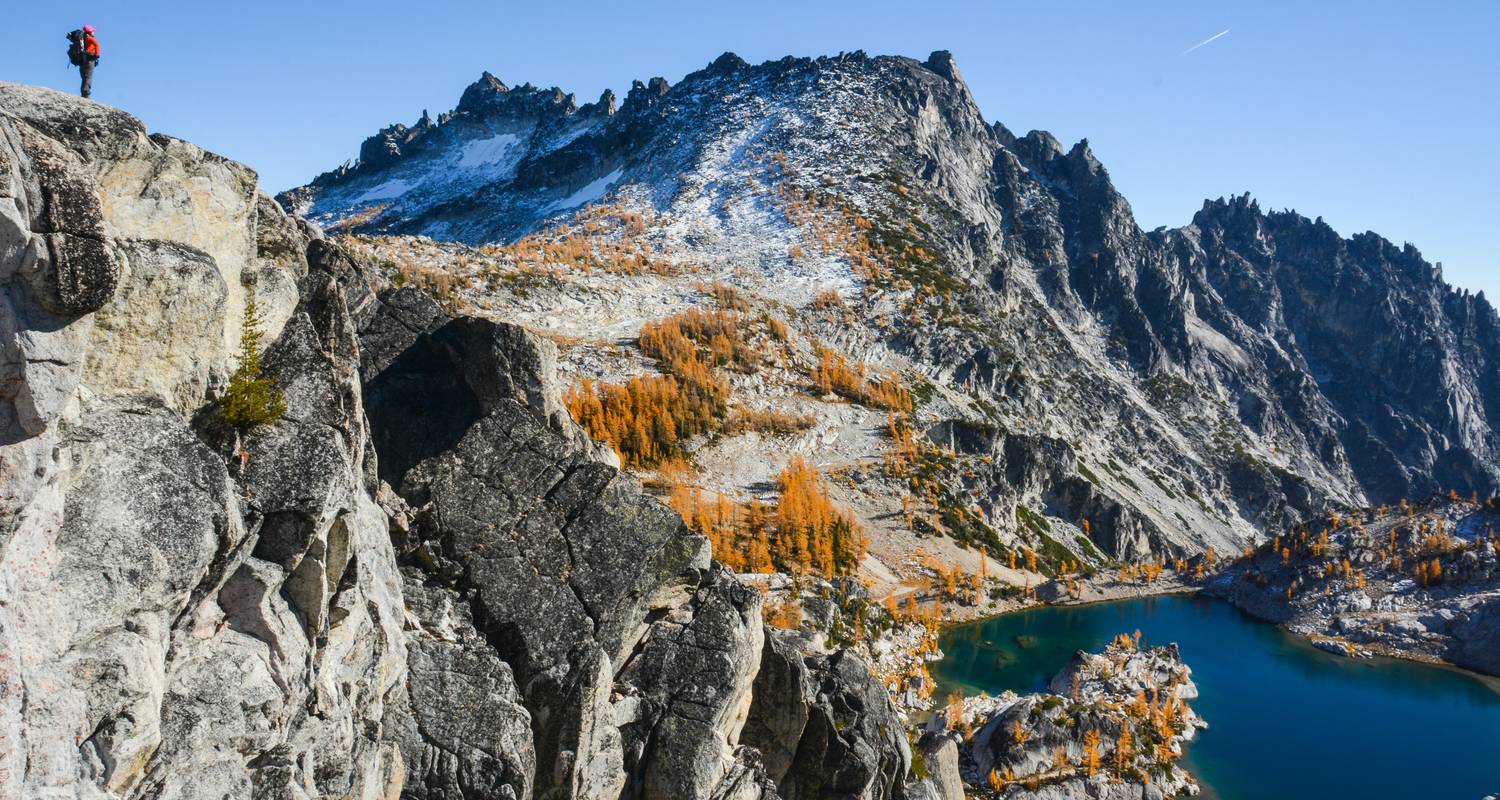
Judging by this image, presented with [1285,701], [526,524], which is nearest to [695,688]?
[526,524]

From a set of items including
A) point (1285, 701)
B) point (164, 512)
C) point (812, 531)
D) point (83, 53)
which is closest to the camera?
point (164, 512)

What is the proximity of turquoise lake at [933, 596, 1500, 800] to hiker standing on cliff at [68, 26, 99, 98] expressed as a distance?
81515 mm

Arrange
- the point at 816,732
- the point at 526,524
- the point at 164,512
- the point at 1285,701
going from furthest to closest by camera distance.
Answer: the point at 1285,701 < the point at 816,732 < the point at 526,524 < the point at 164,512

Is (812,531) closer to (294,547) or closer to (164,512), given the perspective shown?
(294,547)

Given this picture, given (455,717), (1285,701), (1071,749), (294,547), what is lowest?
(1285,701)

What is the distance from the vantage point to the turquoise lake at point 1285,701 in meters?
72.6

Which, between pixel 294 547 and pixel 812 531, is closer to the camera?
pixel 294 547

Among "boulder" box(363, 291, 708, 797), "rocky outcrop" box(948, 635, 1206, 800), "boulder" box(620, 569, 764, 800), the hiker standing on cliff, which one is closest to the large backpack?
the hiker standing on cliff

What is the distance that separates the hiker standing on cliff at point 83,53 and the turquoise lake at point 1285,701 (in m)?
81.5

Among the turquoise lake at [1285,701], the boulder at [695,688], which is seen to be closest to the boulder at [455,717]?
the boulder at [695,688]

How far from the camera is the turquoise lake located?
238 ft

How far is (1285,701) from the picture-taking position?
9406 cm

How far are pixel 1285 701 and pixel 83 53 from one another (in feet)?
393

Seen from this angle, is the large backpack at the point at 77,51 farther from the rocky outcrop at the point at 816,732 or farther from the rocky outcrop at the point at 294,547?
the rocky outcrop at the point at 816,732
